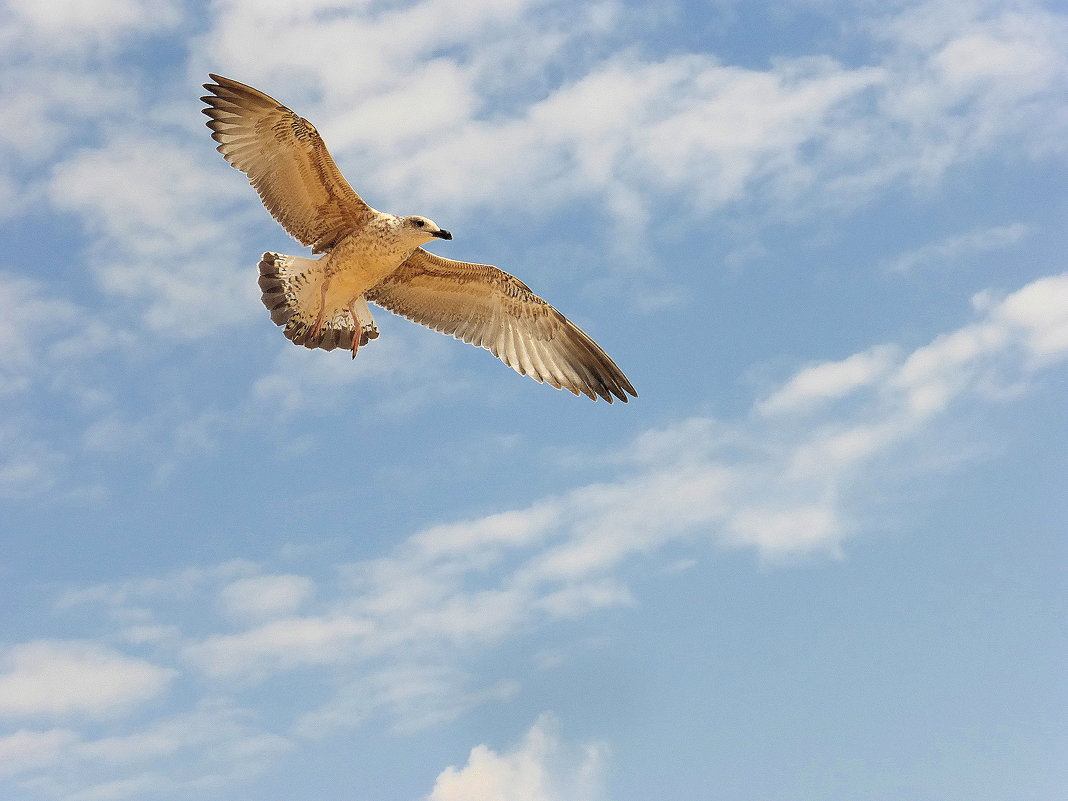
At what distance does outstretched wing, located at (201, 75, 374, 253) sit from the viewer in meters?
13.4

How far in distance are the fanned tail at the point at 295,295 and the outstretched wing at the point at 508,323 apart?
3.30 ft

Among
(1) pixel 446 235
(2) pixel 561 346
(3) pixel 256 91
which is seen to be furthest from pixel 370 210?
(2) pixel 561 346

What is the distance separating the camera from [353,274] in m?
14.0

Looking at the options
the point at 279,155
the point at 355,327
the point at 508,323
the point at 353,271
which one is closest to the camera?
the point at 279,155

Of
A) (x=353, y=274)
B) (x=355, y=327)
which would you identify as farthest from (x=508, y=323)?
(x=353, y=274)

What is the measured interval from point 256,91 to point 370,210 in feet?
6.05

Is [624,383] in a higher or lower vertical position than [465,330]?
lower

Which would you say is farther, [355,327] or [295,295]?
[355,327]

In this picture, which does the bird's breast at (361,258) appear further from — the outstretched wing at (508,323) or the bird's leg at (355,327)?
the outstretched wing at (508,323)

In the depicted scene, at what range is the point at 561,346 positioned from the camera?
51.0 ft

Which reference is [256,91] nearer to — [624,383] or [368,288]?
[368,288]

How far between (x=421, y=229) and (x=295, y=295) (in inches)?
68.8

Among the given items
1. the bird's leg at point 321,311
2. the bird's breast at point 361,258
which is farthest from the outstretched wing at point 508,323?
the bird's leg at point 321,311

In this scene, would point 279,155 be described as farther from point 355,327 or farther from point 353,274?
point 355,327
